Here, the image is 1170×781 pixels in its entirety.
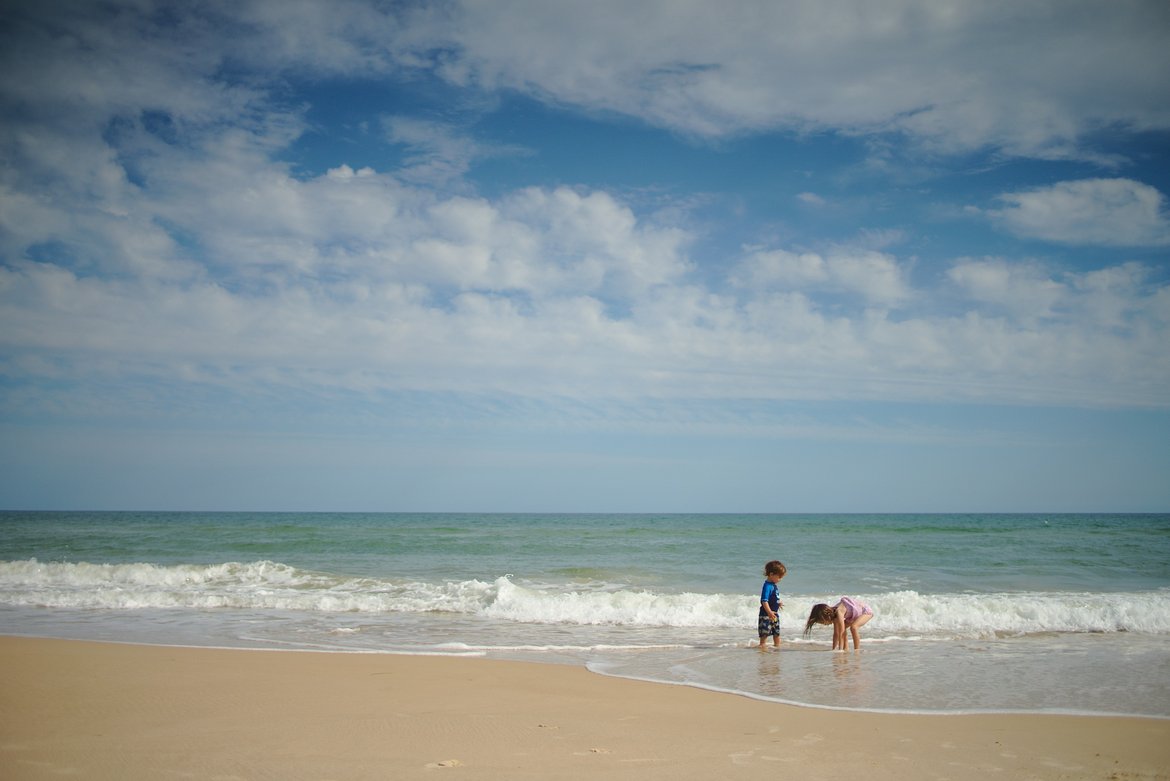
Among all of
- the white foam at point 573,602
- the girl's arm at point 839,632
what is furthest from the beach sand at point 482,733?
the white foam at point 573,602

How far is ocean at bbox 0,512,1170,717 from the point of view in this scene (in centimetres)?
877

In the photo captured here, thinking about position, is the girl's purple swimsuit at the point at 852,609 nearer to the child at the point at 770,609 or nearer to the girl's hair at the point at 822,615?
the girl's hair at the point at 822,615

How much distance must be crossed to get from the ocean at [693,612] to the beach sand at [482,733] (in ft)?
3.39

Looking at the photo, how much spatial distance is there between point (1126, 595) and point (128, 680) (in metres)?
19.5

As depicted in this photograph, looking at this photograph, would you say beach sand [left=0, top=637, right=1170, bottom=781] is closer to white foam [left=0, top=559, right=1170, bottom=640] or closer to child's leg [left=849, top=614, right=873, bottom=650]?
child's leg [left=849, top=614, right=873, bottom=650]

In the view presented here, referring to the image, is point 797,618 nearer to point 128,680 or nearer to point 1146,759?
point 1146,759

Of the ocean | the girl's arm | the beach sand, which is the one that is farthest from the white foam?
the beach sand

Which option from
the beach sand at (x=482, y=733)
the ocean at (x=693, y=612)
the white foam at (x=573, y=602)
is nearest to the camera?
the beach sand at (x=482, y=733)

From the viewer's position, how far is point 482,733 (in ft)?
19.6

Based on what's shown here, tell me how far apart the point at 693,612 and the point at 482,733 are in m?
9.04

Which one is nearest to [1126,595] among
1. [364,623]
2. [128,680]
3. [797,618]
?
[797,618]

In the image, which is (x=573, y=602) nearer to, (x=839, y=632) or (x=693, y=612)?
(x=693, y=612)

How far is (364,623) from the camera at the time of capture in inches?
534

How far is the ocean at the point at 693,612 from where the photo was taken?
28.8 ft
